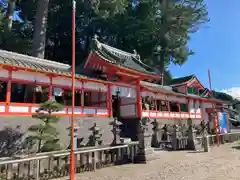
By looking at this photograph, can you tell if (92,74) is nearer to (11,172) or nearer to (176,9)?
(11,172)

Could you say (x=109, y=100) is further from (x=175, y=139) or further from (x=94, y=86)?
(x=175, y=139)

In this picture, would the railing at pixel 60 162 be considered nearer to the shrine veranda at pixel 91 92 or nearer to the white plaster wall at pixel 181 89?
the shrine veranda at pixel 91 92

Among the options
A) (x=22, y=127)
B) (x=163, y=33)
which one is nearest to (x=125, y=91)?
(x=22, y=127)

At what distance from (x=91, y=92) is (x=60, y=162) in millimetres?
9869

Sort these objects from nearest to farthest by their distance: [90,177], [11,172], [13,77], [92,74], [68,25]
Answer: [11,172] → [90,177] → [13,77] → [92,74] → [68,25]

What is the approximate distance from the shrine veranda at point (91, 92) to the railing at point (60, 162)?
3.99 meters

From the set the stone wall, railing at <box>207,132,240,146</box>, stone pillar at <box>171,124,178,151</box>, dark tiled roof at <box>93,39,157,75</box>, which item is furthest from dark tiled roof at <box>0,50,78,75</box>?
railing at <box>207,132,240,146</box>

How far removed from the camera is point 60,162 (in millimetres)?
7984

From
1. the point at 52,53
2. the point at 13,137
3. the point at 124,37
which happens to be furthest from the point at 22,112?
the point at 124,37

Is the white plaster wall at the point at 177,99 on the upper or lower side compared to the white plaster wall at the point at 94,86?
lower

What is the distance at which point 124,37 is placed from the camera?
107ft

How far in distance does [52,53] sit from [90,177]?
82.8 feet

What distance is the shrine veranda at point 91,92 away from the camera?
11.0 m

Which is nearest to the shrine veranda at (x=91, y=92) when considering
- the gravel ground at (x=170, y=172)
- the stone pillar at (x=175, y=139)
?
the stone pillar at (x=175, y=139)
